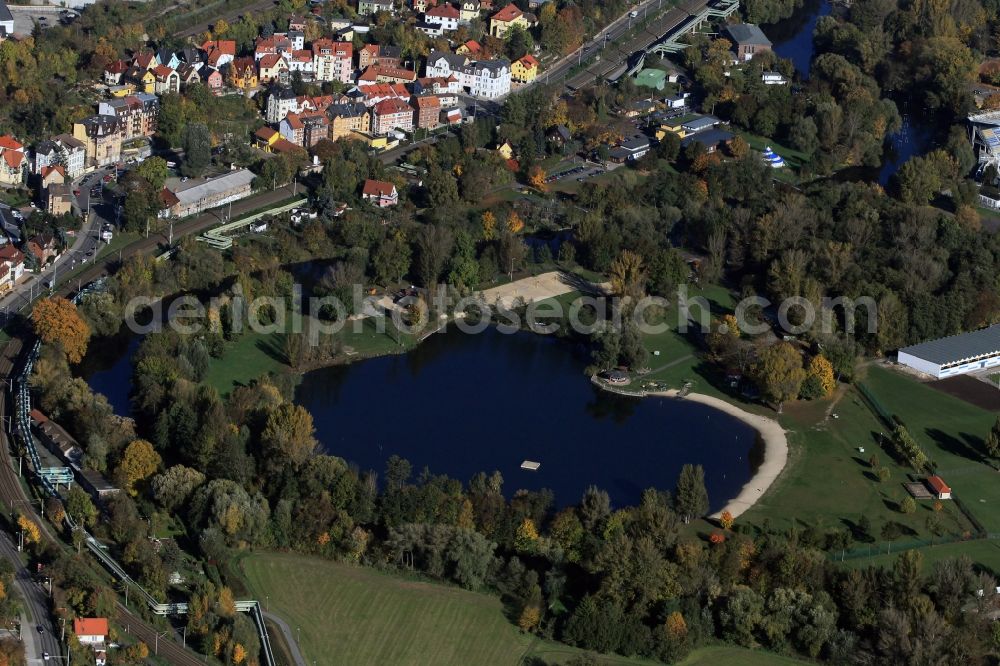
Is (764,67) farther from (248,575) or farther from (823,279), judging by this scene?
(248,575)

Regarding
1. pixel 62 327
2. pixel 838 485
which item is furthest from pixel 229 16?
pixel 838 485

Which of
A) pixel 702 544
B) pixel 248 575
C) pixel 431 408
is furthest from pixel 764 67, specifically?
pixel 248 575

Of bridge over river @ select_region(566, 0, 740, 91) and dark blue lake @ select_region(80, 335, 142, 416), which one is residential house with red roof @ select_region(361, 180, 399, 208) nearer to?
dark blue lake @ select_region(80, 335, 142, 416)

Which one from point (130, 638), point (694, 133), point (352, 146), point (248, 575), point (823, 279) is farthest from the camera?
point (694, 133)

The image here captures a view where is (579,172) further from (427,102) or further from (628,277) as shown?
(628,277)

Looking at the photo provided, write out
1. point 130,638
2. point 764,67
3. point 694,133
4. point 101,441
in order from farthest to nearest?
point 764,67
point 694,133
point 101,441
point 130,638

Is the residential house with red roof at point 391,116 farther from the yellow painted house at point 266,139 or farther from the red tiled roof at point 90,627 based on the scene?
the red tiled roof at point 90,627
